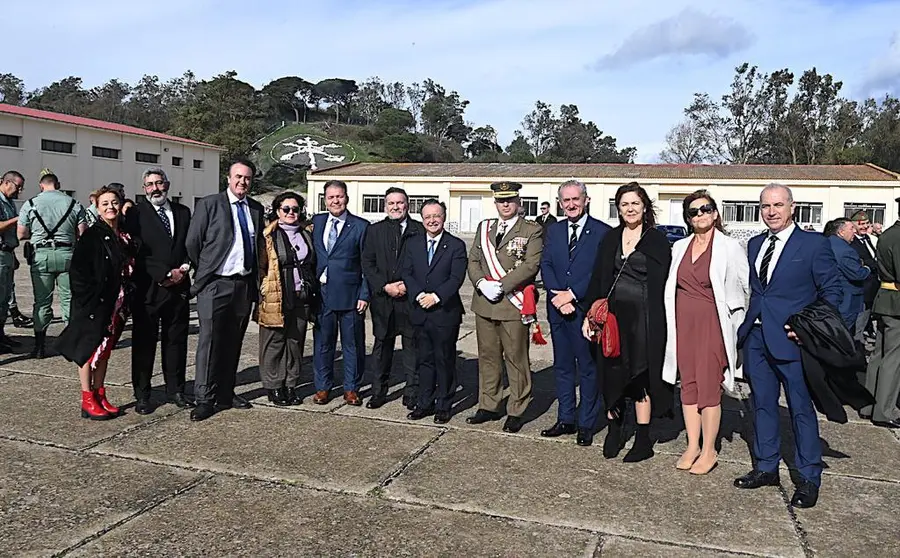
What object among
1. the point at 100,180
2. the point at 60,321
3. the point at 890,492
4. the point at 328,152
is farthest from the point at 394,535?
the point at 328,152

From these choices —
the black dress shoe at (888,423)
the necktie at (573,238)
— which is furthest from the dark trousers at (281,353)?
the black dress shoe at (888,423)

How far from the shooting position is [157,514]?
12.6 feet

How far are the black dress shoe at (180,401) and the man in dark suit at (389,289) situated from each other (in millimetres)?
1395

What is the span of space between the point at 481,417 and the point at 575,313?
1130 millimetres

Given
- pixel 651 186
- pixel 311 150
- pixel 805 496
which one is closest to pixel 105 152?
pixel 651 186

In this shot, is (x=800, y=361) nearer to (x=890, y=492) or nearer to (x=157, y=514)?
(x=890, y=492)

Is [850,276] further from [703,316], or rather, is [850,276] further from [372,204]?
[372,204]

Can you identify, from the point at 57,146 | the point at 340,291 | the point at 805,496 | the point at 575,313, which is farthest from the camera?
the point at 57,146

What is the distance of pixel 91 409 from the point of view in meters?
5.43

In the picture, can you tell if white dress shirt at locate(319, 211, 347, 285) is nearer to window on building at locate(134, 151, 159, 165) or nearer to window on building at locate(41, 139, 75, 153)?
window on building at locate(41, 139, 75, 153)

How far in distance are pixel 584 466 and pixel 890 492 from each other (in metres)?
1.77

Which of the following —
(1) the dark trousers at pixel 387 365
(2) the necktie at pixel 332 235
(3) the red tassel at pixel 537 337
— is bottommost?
(1) the dark trousers at pixel 387 365

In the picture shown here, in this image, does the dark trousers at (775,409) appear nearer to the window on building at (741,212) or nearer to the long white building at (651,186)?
the long white building at (651,186)

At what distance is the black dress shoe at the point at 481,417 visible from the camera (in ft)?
18.6
